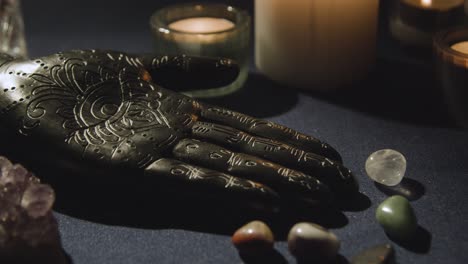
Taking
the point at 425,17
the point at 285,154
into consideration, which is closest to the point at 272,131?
the point at 285,154

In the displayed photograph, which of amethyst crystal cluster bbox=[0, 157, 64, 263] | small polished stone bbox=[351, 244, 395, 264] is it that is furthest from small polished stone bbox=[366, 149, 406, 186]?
amethyst crystal cluster bbox=[0, 157, 64, 263]

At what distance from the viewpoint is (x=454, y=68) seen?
0.85m

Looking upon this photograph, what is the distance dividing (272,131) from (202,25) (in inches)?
11.3

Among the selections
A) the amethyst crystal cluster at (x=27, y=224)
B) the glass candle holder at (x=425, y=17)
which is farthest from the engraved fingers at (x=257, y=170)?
the glass candle holder at (x=425, y=17)

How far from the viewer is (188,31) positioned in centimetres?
98

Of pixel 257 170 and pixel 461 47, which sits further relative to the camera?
pixel 461 47

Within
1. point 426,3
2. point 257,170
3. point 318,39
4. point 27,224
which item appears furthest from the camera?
point 426,3

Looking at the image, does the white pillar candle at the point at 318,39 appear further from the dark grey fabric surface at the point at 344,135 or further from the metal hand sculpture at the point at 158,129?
the metal hand sculpture at the point at 158,129

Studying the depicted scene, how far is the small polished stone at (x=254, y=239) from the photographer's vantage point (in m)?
0.65

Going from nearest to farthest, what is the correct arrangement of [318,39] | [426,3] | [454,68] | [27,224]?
1. [27,224]
2. [454,68]
3. [318,39]
4. [426,3]

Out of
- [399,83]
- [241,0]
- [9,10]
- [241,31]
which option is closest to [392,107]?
[399,83]

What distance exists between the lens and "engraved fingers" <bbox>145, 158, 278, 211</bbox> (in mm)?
686

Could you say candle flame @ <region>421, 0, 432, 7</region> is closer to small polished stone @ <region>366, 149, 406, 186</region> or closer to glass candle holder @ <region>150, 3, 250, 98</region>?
glass candle holder @ <region>150, 3, 250, 98</region>

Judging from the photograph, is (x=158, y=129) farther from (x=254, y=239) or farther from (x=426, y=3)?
(x=426, y=3)
